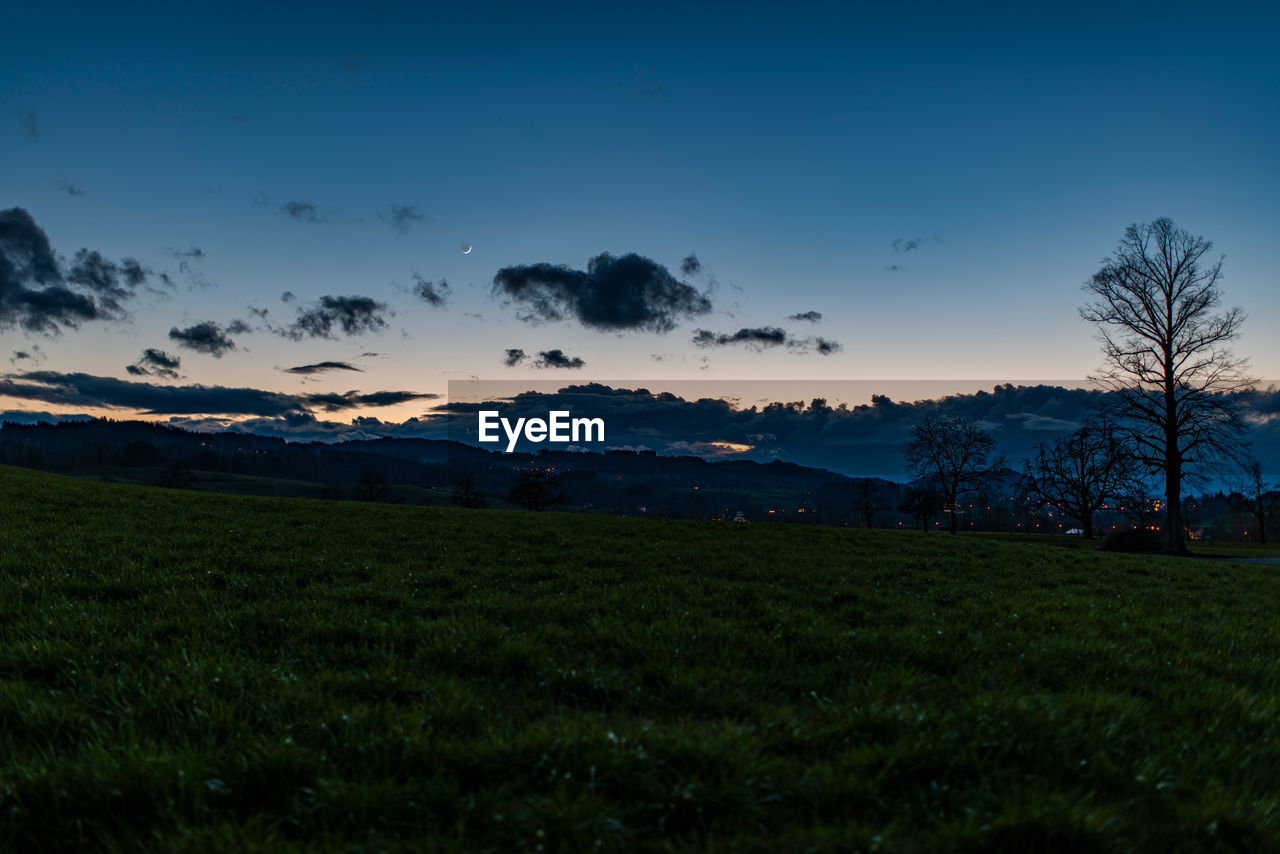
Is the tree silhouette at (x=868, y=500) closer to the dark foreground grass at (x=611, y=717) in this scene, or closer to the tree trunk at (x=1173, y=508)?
the tree trunk at (x=1173, y=508)

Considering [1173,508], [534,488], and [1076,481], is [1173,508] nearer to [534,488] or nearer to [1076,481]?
[1076,481]

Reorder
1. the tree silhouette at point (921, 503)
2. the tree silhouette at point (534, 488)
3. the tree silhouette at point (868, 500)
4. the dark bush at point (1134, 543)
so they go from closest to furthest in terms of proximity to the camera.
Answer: the dark bush at point (1134, 543), the tree silhouette at point (921, 503), the tree silhouette at point (534, 488), the tree silhouette at point (868, 500)

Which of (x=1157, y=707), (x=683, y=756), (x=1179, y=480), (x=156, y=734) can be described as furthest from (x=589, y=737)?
(x=1179, y=480)

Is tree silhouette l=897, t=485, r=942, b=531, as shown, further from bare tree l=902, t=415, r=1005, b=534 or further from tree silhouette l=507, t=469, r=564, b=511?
tree silhouette l=507, t=469, r=564, b=511

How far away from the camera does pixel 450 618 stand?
7918 millimetres

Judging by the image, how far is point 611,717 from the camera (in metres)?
5.10

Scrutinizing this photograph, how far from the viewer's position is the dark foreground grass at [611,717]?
12.0 feet

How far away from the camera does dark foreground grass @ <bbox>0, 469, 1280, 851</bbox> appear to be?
A: 3.67m

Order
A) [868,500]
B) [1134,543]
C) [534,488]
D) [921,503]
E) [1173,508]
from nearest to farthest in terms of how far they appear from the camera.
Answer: [1173,508], [1134,543], [921,503], [534,488], [868,500]

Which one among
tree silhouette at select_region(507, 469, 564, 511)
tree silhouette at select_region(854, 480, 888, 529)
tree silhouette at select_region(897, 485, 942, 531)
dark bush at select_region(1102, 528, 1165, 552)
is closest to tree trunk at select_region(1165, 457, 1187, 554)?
dark bush at select_region(1102, 528, 1165, 552)

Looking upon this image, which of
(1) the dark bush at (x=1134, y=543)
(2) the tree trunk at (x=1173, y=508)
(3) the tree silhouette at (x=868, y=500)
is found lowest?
(3) the tree silhouette at (x=868, y=500)

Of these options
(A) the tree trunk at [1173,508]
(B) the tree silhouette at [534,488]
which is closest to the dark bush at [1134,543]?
(A) the tree trunk at [1173,508]

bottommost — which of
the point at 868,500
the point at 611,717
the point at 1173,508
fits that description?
the point at 868,500

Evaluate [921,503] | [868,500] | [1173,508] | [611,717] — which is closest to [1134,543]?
[1173,508]
